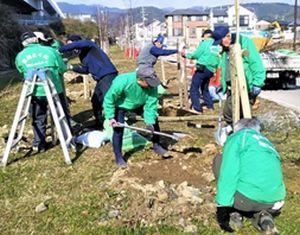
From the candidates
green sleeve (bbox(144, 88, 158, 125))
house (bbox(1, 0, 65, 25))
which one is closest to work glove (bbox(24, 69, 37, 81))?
green sleeve (bbox(144, 88, 158, 125))

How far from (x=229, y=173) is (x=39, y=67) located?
12.7 feet

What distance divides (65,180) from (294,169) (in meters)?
2.89

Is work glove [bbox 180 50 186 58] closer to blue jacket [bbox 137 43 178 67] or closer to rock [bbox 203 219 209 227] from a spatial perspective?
blue jacket [bbox 137 43 178 67]

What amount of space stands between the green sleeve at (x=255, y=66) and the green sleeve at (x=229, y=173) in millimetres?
2810

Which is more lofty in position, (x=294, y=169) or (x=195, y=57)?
(x=195, y=57)

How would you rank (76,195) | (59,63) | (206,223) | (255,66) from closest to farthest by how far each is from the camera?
(206,223), (76,195), (255,66), (59,63)

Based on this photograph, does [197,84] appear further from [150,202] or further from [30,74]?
[150,202]

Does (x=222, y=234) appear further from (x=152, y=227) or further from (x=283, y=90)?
(x=283, y=90)

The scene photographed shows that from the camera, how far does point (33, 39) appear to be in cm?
757

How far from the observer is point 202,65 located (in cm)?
1105

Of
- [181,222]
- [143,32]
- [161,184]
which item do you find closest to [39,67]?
[161,184]

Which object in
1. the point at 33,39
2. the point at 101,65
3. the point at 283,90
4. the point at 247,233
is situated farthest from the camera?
the point at 283,90

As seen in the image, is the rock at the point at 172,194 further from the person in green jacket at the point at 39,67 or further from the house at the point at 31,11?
the house at the point at 31,11

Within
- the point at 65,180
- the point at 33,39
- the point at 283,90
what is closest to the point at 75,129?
the point at 33,39
